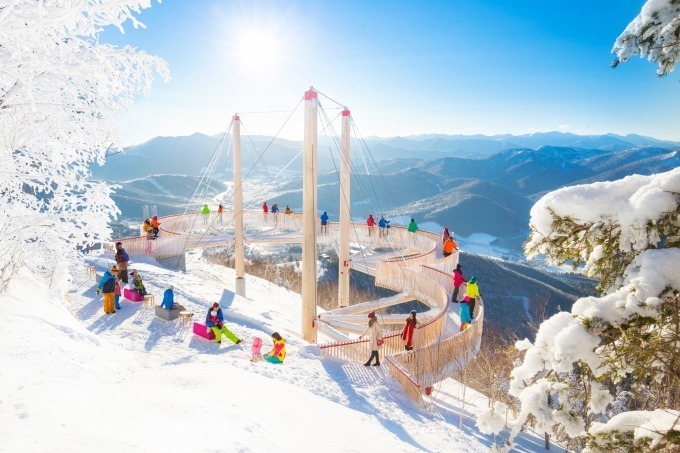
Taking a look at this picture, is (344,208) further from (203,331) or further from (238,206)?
(203,331)

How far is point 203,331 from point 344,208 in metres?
8.24

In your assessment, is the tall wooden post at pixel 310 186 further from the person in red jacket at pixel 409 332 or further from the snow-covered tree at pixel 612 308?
the snow-covered tree at pixel 612 308

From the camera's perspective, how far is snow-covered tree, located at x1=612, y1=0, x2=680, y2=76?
11.1 feet

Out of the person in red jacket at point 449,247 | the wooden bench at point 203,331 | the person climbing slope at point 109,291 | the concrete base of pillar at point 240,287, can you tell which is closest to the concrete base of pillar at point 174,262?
the concrete base of pillar at point 240,287

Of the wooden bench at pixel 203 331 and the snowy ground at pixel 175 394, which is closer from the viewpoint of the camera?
the snowy ground at pixel 175 394

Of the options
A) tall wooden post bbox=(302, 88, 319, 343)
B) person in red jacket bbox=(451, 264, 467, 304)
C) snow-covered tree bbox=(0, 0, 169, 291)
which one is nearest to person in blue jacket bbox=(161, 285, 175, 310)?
tall wooden post bbox=(302, 88, 319, 343)

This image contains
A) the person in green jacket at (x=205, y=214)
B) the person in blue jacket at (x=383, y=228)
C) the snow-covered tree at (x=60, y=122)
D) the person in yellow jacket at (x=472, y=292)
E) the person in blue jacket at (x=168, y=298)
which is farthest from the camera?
the person in green jacket at (x=205, y=214)

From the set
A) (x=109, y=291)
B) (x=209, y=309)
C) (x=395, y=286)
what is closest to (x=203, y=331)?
(x=209, y=309)

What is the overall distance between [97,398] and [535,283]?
290 feet

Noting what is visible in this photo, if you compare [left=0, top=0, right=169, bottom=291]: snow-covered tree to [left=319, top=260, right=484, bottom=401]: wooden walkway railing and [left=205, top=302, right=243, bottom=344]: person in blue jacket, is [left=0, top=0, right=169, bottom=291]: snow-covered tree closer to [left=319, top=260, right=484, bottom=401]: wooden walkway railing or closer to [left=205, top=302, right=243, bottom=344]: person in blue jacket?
[left=205, top=302, right=243, bottom=344]: person in blue jacket

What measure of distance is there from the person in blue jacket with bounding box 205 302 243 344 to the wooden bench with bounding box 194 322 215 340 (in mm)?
123

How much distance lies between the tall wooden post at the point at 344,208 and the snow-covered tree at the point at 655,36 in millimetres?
12772

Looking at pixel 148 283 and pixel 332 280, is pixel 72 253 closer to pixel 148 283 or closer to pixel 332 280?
pixel 148 283

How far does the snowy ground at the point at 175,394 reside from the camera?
5.12m
